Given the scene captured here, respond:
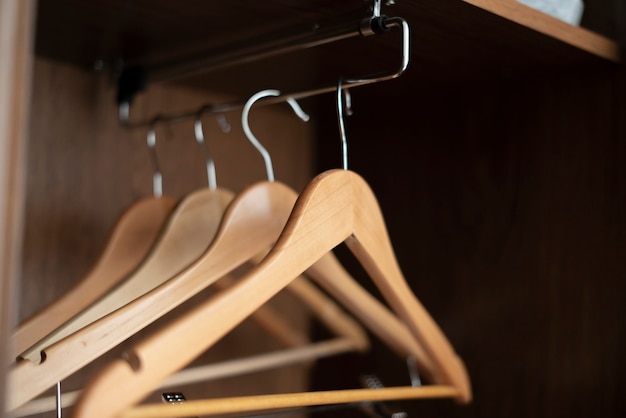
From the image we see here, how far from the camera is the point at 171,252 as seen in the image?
82 cm

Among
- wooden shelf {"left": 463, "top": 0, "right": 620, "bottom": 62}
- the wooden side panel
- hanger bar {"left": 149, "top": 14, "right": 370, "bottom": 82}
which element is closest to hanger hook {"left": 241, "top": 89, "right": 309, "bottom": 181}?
hanger bar {"left": 149, "top": 14, "right": 370, "bottom": 82}

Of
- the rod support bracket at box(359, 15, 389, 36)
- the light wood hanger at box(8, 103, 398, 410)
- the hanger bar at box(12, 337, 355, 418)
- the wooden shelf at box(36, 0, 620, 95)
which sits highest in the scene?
the wooden shelf at box(36, 0, 620, 95)

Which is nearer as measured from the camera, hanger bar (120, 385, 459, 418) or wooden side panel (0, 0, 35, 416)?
wooden side panel (0, 0, 35, 416)

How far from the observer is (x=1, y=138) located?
1.53 feet

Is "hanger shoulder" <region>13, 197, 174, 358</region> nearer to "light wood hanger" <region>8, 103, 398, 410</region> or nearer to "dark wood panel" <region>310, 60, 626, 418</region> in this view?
"light wood hanger" <region>8, 103, 398, 410</region>

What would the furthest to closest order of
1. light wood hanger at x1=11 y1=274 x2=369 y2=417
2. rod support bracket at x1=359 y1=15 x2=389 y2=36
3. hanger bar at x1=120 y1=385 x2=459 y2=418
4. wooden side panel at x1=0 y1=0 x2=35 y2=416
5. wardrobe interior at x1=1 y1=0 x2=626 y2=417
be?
light wood hanger at x1=11 y1=274 x2=369 y2=417 < wardrobe interior at x1=1 y1=0 x2=626 y2=417 < rod support bracket at x1=359 y1=15 x2=389 y2=36 < hanger bar at x1=120 y1=385 x2=459 y2=418 < wooden side panel at x1=0 y1=0 x2=35 y2=416

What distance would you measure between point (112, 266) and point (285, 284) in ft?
0.91

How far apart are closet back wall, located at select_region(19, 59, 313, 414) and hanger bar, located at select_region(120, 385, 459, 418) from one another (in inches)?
15.4

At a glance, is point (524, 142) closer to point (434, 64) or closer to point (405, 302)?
point (434, 64)

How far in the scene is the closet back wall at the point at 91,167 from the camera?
102 centimetres

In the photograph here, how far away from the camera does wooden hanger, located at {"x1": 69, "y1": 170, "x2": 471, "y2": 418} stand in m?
0.53

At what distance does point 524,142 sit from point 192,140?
489 millimetres

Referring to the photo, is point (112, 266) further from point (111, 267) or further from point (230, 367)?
point (230, 367)

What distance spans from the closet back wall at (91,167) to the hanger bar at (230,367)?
0.55 feet
